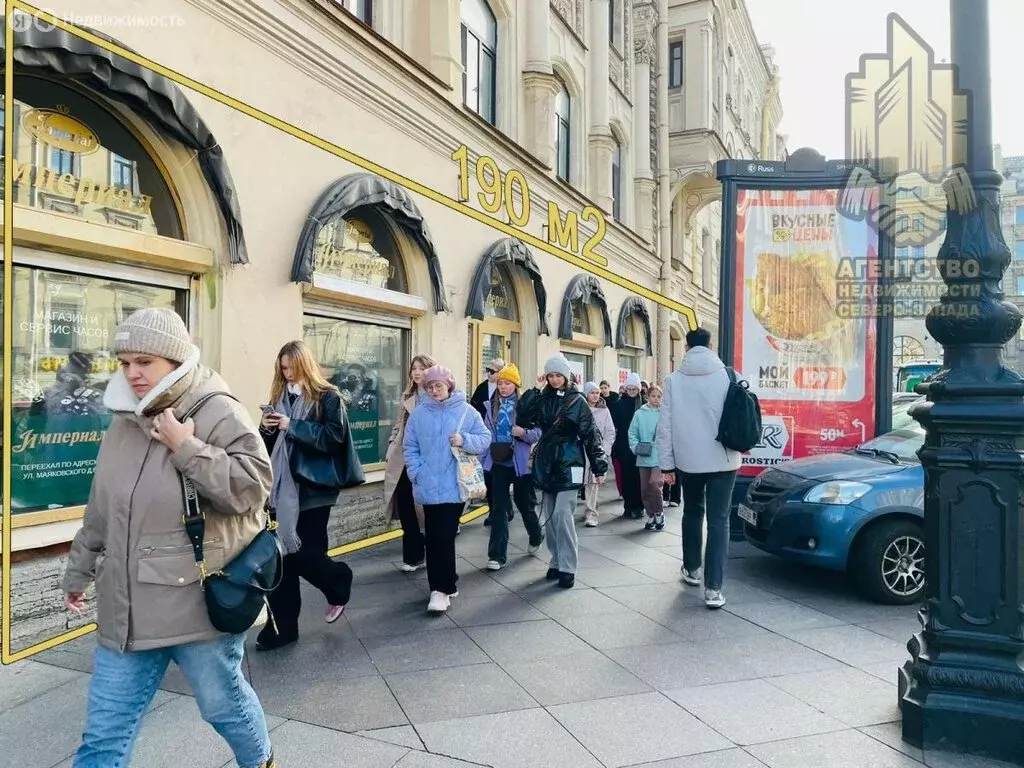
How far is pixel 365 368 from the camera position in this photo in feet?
25.2

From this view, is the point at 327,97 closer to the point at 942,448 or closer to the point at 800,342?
the point at 800,342

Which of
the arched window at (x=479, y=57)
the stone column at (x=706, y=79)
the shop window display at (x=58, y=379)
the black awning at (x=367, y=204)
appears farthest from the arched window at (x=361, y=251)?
the stone column at (x=706, y=79)

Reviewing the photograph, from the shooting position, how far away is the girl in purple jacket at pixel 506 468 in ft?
19.6

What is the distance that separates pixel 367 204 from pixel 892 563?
18.5 feet

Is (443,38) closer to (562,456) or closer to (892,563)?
(562,456)

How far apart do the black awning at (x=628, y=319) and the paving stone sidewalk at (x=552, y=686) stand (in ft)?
34.0

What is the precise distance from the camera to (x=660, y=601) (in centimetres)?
509

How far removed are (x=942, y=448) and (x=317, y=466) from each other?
320 cm

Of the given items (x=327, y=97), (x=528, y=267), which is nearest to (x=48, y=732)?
(x=327, y=97)

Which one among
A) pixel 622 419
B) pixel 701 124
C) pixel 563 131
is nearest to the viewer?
pixel 622 419

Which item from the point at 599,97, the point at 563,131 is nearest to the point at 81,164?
the point at 563,131

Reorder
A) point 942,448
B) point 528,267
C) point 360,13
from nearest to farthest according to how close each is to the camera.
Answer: point 942,448 < point 360,13 < point 528,267

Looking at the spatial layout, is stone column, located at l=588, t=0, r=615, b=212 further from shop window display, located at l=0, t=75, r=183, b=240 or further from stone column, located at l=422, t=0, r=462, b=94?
shop window display, located at l=0, t=75, r=183, b=240

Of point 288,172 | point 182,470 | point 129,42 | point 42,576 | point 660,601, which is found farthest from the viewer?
point 288,172
